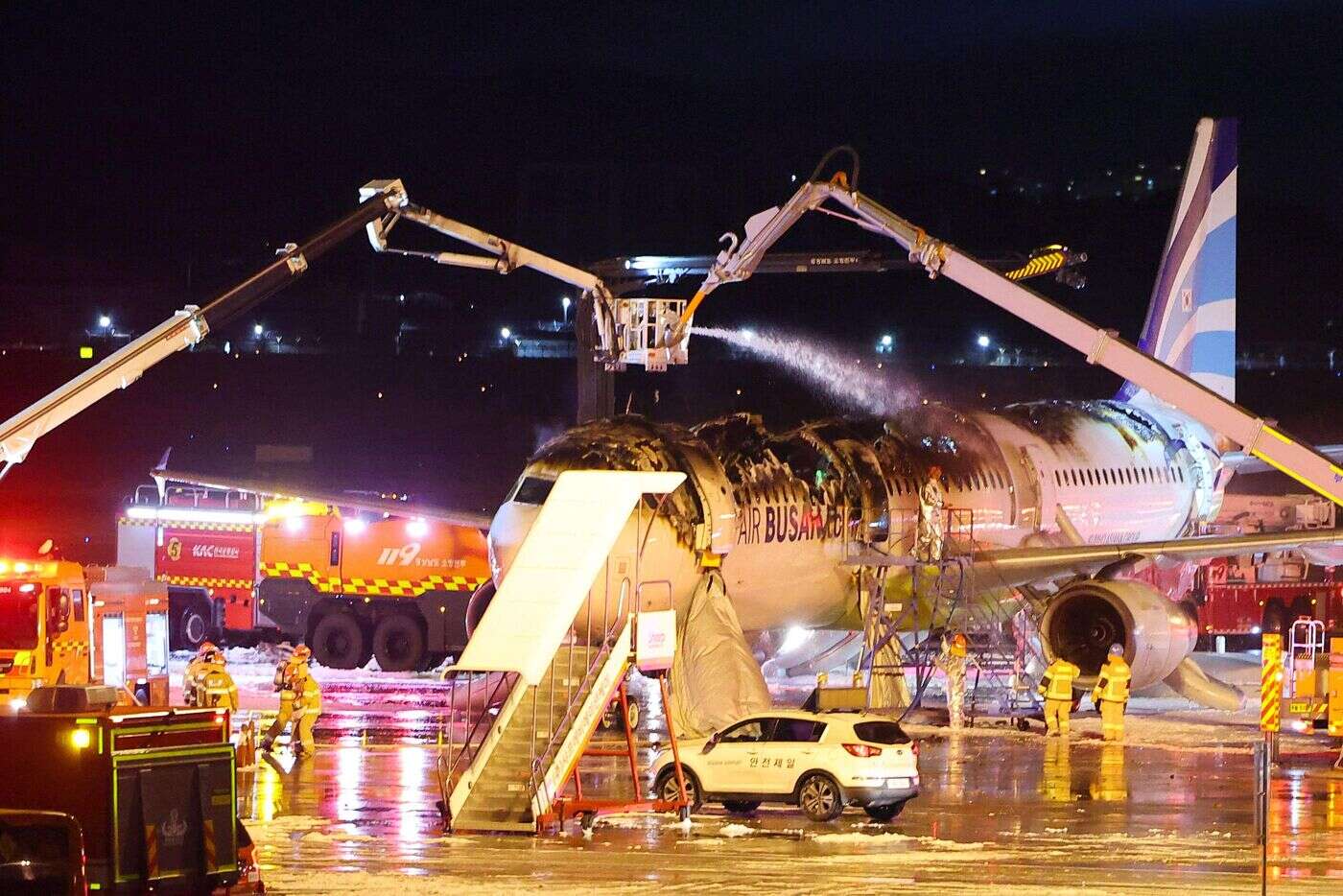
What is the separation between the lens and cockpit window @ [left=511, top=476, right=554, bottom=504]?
26092 millimetres

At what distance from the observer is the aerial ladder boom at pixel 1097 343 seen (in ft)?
Answer: 87.9

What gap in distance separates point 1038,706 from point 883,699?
13.7ft

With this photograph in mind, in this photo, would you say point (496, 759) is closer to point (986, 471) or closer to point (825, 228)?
point (986, 471)

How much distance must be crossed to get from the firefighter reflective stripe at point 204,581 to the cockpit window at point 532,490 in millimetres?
17805

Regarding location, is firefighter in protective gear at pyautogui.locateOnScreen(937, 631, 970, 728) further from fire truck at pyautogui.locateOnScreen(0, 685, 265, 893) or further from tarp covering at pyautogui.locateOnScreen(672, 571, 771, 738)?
fire truck at pyautogui.locateOnScreen(0, 685, 265, 893)

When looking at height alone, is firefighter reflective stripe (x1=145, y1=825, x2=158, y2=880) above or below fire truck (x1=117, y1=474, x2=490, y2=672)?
below

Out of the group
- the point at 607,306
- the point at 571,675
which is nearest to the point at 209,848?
the point at 571,675

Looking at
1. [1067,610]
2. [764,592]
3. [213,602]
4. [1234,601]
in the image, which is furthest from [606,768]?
[1234,601]

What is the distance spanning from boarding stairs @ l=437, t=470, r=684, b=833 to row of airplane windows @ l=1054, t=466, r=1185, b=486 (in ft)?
45.4

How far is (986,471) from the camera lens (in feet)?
111

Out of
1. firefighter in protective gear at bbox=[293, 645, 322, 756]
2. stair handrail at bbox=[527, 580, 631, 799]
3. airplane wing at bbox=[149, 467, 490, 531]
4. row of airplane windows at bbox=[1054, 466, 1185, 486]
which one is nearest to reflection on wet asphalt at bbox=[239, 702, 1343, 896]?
firefighter in protective gear at bbox=[293, 645, 322, 756]

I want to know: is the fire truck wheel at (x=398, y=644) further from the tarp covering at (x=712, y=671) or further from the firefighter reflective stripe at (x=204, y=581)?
the tarp covering at (x=712, y=671)

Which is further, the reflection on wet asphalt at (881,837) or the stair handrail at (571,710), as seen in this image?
the stair handrail at (571,710)

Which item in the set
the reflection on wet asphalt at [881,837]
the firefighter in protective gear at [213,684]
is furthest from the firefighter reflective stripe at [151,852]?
the firefighter in protective gear at [213,684]
